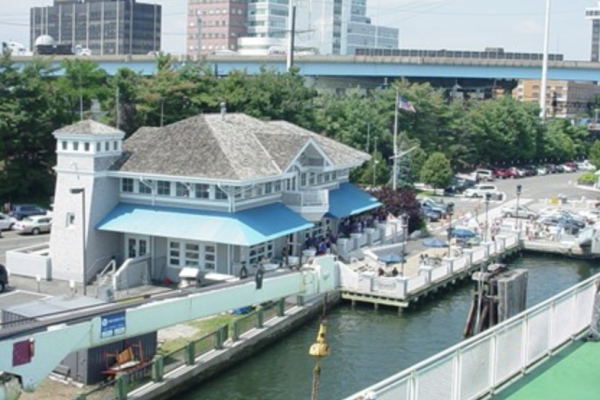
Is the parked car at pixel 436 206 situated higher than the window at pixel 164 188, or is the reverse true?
the window at pixel 164 188

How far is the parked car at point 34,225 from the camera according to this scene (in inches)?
2156

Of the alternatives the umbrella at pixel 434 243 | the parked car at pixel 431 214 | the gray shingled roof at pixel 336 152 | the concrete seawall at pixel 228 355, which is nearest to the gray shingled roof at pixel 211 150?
the gray shingled roof at pixel 336 152

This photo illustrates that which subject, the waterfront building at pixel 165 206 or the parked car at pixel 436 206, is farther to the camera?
the parked car at pixel 436 206

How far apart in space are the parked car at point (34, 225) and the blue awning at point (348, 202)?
17.2 meters

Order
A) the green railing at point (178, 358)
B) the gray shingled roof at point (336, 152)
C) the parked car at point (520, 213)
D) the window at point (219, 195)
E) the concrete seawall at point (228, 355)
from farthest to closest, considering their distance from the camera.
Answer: the parked car at point (520, 213) → the gray shingled roof at point (336, 152) → the window at point (219, 195) → the concrete seawall at point (228, 355) → the green railing at point (178, 358)

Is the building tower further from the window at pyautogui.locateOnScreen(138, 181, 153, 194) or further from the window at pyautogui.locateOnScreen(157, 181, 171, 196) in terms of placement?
the window at pyautogui.locateOnScreen(157, 181, 171, 196)

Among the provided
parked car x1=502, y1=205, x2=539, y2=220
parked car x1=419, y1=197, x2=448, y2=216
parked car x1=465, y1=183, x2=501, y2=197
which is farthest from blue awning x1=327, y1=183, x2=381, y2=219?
parked car x1=465, y1=183, x2=501, y2=197

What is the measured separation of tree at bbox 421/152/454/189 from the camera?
84688 mm

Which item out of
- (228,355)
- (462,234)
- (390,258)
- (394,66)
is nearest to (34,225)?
(390,258)

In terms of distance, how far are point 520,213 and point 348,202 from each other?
22.4 m

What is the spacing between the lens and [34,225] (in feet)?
180

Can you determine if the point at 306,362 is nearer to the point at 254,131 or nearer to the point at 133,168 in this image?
the point at 133,168

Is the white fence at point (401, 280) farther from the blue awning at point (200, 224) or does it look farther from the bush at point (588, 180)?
the bush at point (588, 180)

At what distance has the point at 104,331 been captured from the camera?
84.2ft
